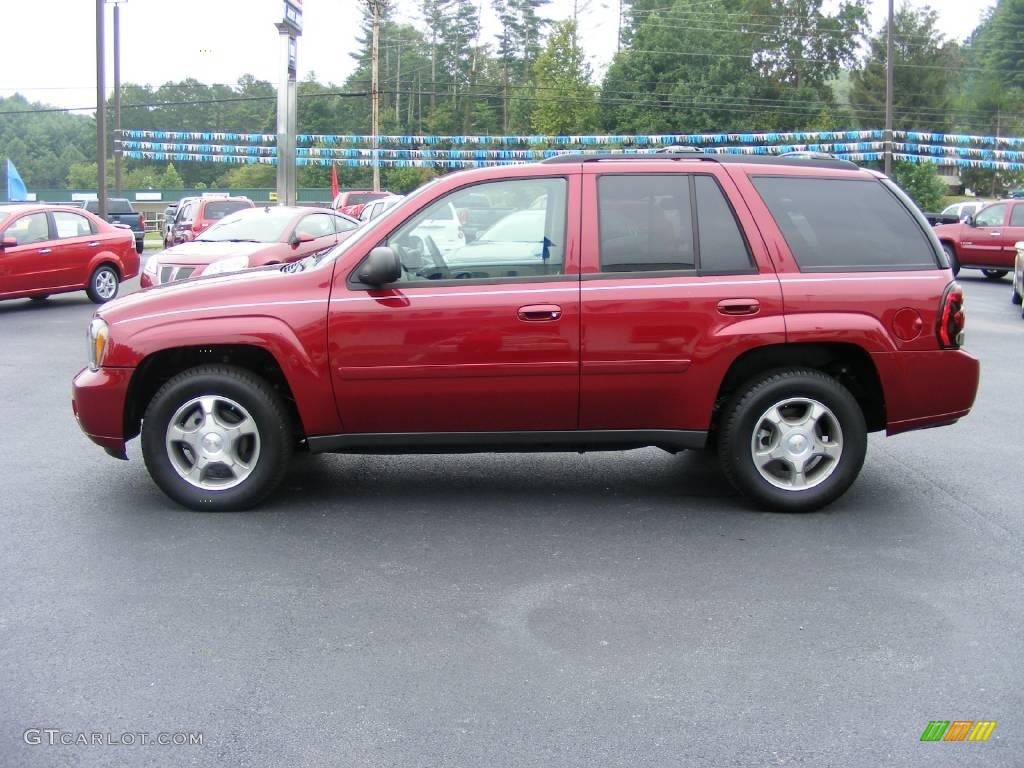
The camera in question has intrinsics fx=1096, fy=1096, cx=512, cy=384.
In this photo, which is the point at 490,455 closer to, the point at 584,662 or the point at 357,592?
the point at 357,592

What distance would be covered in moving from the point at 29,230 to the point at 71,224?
84 centimetres

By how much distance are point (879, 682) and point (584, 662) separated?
1.03 m

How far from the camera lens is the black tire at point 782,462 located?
578cm

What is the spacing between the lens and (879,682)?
3.82m

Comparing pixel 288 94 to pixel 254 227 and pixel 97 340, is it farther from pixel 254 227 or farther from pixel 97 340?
pixel 97 340

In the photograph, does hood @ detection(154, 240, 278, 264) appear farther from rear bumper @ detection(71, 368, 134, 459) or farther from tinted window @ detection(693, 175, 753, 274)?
tinted window @ detection(693, 175, 753, 274)

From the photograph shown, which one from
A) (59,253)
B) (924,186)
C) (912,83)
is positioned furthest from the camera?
(912,83)

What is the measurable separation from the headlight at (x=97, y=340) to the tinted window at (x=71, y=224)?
11.6m

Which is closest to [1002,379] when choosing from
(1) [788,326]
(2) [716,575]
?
(1) [788,326]

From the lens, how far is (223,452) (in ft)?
19.1

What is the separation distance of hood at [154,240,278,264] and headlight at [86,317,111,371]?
294 inches

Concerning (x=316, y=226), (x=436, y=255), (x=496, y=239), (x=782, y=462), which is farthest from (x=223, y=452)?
(x=316, y=226)

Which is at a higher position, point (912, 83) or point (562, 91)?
point (912, 83)

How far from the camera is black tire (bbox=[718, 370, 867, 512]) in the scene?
227 inches
